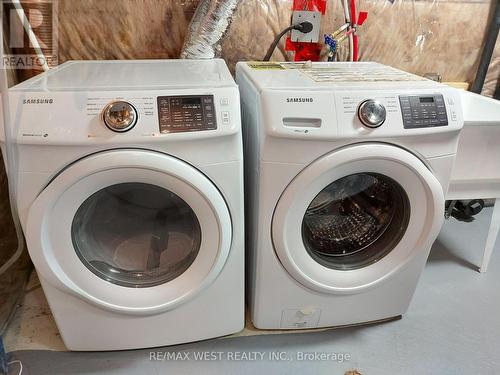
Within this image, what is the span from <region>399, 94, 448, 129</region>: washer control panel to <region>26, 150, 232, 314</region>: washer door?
54 cm

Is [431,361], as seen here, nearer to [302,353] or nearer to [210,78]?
[302,353]

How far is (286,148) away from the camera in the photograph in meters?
0.96

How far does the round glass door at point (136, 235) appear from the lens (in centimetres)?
104

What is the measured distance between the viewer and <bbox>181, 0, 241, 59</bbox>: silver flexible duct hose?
54.8 inches

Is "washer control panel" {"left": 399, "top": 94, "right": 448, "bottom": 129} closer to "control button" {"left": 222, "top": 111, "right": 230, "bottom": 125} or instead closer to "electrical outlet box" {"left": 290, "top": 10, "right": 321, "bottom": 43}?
"control button" {"left": 222, "top": 111, "right": 230, "bottom": 125}

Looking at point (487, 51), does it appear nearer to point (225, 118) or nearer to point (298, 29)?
point (298, 29)

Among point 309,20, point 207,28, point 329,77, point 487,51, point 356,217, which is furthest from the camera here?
point 487,51

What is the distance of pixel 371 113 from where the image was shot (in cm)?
96

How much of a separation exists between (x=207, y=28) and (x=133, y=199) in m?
A: 0.75

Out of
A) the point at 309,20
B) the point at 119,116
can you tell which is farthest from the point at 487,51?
the point at 119,116

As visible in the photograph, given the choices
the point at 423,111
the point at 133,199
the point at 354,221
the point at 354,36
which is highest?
the point at 354,36

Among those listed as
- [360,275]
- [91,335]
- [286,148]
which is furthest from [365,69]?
[91,335]

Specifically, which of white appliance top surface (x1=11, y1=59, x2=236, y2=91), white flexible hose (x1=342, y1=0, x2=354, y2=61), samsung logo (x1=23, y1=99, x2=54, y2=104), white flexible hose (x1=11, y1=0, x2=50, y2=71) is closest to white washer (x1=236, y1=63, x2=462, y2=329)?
white appliance top surface (x1=11, y1=59, x2=236, y2=91)

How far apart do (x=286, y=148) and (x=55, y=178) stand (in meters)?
0.57
